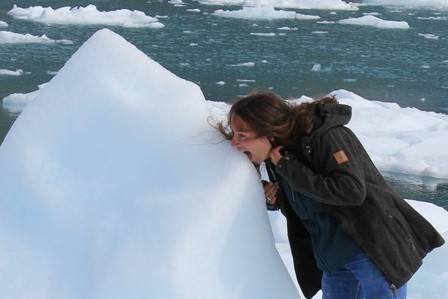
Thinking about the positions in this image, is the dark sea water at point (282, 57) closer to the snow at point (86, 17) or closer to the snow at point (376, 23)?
the snow at point (376, 23)

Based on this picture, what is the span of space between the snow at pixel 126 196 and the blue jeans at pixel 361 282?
0.51 ft

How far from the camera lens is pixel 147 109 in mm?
1763

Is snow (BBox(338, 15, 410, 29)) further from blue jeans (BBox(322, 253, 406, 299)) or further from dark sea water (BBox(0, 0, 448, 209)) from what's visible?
blue jeans (BBox(322, 253, 406, 299))

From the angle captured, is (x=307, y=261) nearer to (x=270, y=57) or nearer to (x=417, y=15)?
(x=270, y=57)

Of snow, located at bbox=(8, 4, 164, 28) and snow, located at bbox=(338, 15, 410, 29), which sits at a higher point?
snow, located at bbox=(8, 4, 164, 28)

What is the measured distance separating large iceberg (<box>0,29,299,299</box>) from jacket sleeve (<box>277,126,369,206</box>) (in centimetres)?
21

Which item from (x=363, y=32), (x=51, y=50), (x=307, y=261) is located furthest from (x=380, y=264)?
(x=363, y=32)

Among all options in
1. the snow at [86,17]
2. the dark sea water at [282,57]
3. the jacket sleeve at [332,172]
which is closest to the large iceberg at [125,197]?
the jacket sleeve at [332,172]

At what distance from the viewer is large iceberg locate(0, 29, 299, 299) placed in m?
1.64

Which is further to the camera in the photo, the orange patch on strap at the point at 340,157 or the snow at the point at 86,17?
the snow at the point at 86,17

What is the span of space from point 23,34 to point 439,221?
39.1ft

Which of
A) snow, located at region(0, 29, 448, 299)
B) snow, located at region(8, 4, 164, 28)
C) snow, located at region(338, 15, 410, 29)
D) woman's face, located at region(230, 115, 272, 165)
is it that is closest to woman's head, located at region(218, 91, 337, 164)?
woman's face, located at region(230, 115, 272, 165)

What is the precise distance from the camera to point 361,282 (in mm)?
1663

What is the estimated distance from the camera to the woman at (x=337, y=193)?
61.5 inches
